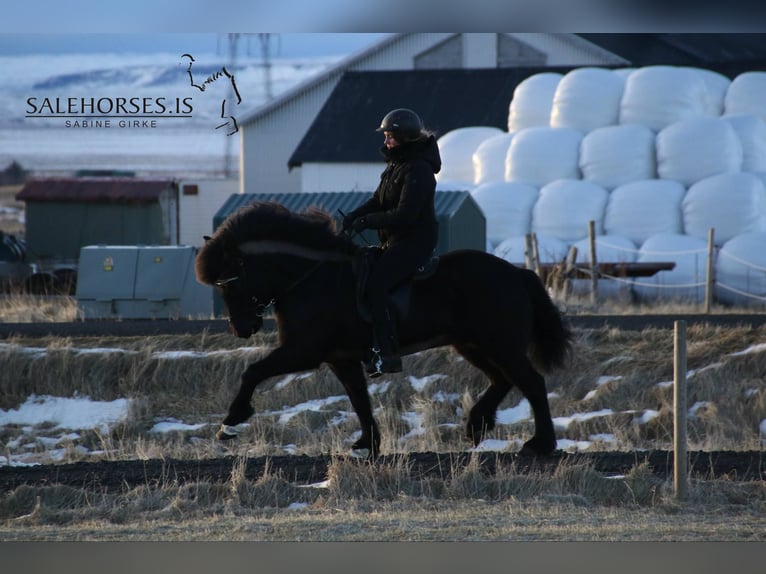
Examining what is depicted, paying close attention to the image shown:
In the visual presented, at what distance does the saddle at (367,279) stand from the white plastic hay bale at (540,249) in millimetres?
16830

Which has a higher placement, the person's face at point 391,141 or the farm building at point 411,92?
the farm building at point 411,92

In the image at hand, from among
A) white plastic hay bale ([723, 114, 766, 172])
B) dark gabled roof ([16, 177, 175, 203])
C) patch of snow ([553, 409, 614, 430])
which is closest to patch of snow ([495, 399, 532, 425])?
patch of snow ([553, 409, 614, 430])

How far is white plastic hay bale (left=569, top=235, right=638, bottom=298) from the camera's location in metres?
25.3

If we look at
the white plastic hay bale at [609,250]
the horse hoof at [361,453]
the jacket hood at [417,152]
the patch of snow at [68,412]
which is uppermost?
the jacket hood at [417,152]

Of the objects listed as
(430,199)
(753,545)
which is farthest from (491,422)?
(753,545)

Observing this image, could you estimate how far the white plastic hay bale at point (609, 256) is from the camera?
25.3 metres

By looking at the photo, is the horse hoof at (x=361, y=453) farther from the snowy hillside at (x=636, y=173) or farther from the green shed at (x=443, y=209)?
the snowy hillside at (x=636, y=173)

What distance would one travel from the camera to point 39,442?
14.8m

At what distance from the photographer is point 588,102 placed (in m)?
30.5

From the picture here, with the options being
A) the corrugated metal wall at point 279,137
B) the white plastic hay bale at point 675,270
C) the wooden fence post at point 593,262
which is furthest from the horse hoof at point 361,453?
the corrugated metal wall at point 279,137

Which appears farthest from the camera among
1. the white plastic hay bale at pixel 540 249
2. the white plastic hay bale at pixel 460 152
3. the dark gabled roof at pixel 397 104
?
the dark gabled roof at pixel 397 104

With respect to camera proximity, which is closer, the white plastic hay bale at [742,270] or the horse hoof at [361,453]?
the horse hoof at [361,453]

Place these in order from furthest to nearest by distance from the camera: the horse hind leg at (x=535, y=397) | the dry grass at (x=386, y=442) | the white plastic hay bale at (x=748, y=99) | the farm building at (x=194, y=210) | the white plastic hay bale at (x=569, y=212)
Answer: the farm building at (x=194, y=210) < the white plastic hay bale at (x=748, y=99) < the white plastic hay bale at (x=569, y=212) < the horse hind leg at (x=535, y=397) < the dry grass at (x=386, y=442)

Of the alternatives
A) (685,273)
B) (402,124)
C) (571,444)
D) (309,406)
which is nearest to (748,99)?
(685,273)
